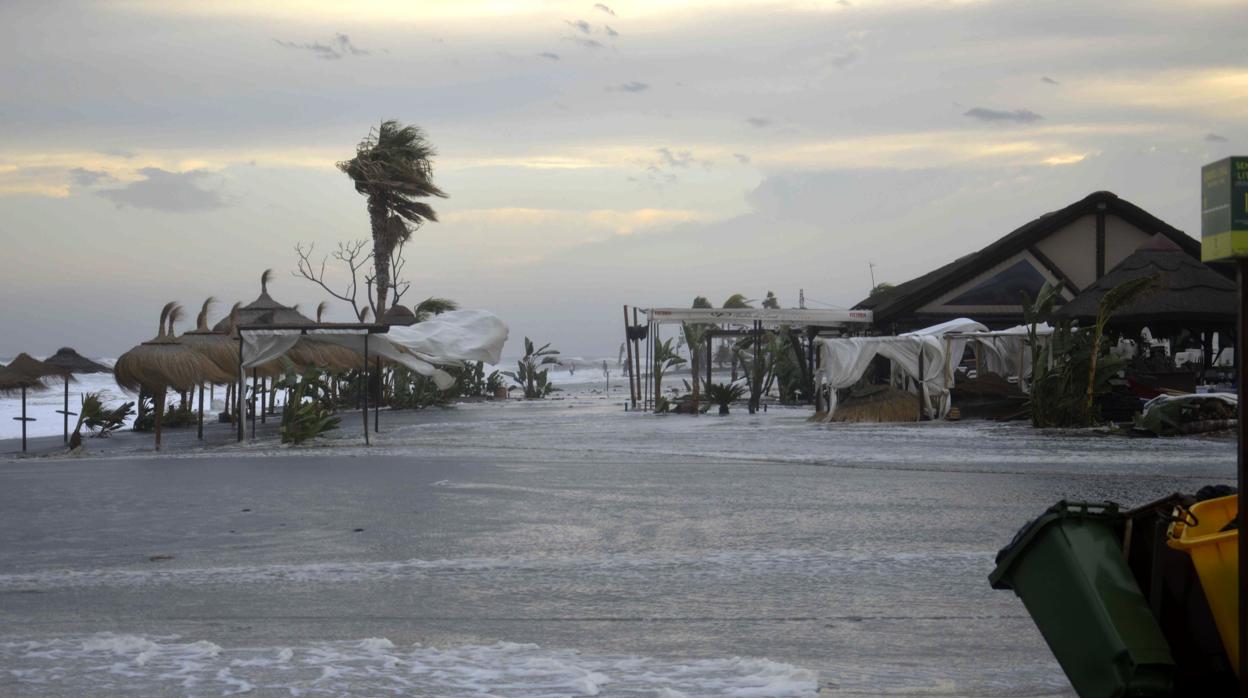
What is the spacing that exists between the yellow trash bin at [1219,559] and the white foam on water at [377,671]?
5.47ft

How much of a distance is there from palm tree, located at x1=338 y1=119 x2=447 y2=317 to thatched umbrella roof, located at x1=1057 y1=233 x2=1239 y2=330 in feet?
68.2

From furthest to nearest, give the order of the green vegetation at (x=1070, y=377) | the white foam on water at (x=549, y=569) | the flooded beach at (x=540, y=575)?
the green vegetation at (x=1070, y=377)
the white foam on water at (x=549, y=569)
the flooded beach at (x=540, y=575)

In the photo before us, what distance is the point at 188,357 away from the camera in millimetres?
25000

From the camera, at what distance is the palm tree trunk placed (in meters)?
40.9

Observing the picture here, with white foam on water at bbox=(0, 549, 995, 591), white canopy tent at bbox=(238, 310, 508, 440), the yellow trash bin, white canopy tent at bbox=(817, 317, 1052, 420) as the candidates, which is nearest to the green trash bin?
the yellow trash bin

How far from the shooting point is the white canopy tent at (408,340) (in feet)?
79.3

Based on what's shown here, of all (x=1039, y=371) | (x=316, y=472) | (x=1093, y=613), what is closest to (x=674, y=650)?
(x=1093, y=613)

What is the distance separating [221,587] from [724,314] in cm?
2339

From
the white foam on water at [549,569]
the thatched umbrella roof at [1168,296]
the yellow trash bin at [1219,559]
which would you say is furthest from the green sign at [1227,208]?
the thatched umbrella roof at [1168,296]

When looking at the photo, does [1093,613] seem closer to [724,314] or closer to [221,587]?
[221,587]

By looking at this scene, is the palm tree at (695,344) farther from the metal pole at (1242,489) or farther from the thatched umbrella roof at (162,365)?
the metal pole at (1242,489)

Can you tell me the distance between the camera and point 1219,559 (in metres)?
4.60

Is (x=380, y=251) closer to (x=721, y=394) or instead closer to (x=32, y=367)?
(x=721, y=394)

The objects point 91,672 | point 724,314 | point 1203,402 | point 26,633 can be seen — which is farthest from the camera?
point 724,314
